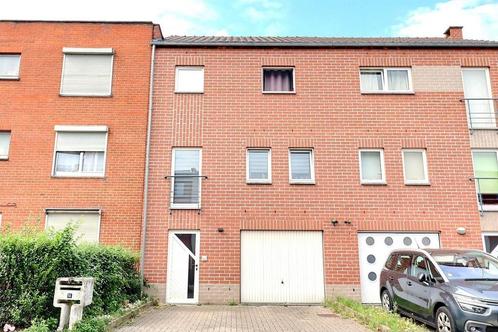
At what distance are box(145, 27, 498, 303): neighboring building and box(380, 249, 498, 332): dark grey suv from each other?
3146 millimetres

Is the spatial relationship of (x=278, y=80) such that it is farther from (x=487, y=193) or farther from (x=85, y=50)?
(x=487, y=193)

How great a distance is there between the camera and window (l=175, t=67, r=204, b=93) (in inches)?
558

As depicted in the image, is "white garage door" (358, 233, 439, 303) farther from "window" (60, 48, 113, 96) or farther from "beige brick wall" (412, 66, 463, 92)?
"window" (60, 48, 113, 96)

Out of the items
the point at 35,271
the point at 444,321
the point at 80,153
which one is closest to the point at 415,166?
the point at 444,321

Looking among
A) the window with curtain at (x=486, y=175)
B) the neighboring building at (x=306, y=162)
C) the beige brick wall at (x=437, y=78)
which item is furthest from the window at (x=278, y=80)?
the window with curtain at (x=486, y=175)

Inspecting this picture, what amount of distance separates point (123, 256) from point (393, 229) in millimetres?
8378

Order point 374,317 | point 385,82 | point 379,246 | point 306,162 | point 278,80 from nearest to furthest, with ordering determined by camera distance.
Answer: point 374,317 → point 379,246 → point 306,162 → point 385,82 → point 278,80

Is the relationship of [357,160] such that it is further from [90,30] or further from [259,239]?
[90,30]

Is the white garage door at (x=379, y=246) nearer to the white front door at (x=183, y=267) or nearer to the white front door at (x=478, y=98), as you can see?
the white front door at (x=478, y=98)

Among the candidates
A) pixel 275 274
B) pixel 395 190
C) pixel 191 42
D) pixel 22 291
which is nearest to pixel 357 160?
pixel 395 190

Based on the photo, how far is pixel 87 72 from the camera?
46.5ft

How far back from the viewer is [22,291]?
781cm

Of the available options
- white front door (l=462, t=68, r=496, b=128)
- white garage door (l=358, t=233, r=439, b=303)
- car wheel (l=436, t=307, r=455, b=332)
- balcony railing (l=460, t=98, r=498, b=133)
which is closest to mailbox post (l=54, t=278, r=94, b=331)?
car wheel (l=436, t=307, r=455, b=332)

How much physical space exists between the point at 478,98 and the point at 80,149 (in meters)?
13.9
